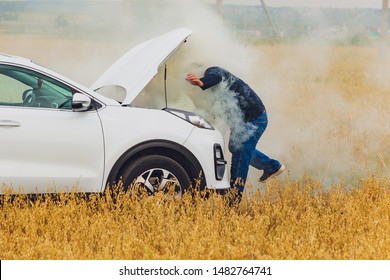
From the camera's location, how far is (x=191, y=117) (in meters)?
8.89

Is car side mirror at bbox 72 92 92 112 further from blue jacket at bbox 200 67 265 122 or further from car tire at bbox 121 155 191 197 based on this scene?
blue jacket at bbox 200 67 265 122

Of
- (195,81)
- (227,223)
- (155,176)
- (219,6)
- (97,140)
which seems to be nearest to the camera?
(227,223)

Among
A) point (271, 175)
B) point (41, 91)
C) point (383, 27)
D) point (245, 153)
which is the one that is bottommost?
point (271, 175)

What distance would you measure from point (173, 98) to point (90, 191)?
1667 millimetres

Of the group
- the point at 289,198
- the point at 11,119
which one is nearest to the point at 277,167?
the point at 289,198

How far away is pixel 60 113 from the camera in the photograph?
834 cm

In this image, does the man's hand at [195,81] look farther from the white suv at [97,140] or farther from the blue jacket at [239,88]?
the white suv at [97,140]

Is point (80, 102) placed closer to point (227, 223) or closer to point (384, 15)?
point (227, 223)

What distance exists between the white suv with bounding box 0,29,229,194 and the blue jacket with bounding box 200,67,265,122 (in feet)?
1.62

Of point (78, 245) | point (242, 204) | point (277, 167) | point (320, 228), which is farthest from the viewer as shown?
point (277, 167)

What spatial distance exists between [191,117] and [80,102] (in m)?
1.10

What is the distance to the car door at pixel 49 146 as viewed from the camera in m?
8.11

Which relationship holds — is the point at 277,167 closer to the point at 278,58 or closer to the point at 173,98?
the point at 173,98

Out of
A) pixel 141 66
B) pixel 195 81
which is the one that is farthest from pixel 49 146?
pixel 195 81
